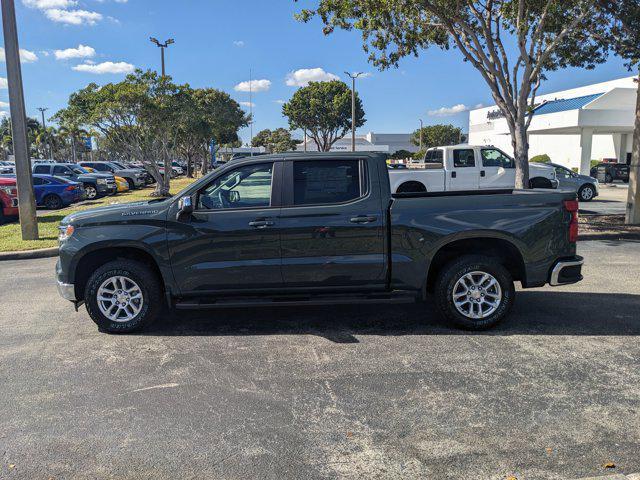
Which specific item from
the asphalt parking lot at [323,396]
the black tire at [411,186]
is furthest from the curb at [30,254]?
the black tire at [411,186]

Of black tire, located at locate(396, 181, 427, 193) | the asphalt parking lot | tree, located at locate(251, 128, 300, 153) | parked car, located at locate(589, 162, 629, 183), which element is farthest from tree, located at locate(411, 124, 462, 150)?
the asphalt parking lot

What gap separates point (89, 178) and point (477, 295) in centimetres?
2278

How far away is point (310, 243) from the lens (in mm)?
5328

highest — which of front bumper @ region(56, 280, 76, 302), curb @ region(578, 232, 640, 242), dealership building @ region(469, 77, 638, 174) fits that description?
dealership building @ region(469, 77, 638, 174)

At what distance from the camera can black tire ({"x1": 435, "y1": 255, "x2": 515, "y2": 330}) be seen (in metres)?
5.41

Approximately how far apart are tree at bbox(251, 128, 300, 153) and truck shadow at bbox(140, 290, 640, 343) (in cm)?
5553

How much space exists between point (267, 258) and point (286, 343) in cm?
87

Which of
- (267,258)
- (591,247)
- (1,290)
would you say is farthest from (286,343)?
(591,247)

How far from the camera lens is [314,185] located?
5508 millimetres

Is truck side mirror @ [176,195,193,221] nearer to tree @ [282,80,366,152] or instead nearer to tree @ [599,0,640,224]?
tree @ [599,0,640,224]

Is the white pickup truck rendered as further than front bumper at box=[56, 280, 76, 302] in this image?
Yes

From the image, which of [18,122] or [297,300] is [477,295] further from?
[18,122]

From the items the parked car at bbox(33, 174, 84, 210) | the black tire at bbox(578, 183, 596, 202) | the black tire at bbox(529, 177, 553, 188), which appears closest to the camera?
the black tire at bbox(529, 177, 553, 188)

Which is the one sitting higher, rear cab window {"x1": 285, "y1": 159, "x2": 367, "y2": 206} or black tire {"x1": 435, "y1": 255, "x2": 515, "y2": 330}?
rear cab window {"x1": 285, "y1": 159, "x2": 367, "y2": 206}
